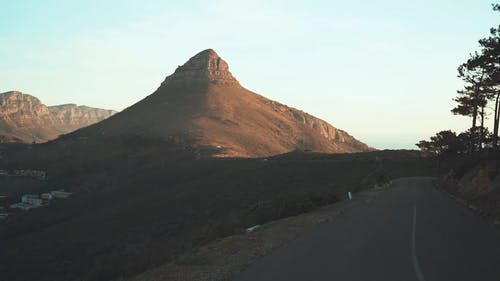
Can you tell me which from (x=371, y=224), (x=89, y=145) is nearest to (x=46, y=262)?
(x=371, y=224)

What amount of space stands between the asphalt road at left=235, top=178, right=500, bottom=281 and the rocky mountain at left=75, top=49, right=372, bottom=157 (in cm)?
7794

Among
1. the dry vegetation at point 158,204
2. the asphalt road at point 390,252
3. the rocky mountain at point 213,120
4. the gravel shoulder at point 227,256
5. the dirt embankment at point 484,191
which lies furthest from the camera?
the rocky mountain at point 213,120

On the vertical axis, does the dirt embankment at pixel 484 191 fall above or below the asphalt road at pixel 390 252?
above

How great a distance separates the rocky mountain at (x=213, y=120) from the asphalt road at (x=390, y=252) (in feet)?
256

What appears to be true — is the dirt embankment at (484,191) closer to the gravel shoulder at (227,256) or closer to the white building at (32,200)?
the gravel shoulder at (227,256)

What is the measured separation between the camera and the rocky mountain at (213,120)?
12525cm

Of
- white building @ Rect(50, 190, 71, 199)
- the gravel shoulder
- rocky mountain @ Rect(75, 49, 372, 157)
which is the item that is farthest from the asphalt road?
rocky mountain @ Rect(75, 49, 372, 157)

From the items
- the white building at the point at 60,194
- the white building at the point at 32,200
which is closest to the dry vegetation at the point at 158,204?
the white building at the point at 60,194

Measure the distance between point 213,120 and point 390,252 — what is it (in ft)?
432

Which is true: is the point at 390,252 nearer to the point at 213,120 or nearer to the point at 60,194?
the point at 60,194

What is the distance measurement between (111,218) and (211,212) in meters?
12.1

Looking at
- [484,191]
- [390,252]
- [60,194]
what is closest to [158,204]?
[484,191]

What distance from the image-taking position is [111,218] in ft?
152

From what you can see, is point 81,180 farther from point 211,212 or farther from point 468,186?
point 468,186
